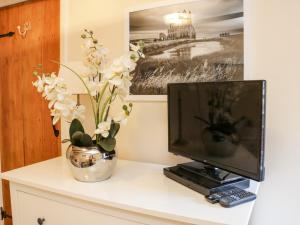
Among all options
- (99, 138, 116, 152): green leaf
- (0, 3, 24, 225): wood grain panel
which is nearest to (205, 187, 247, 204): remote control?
(99, 138, 116, 152): green leaf

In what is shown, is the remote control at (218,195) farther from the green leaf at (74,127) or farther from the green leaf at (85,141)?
the green leaf at (74,127)

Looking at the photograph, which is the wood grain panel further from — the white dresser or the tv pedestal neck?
the tv pedestal neck

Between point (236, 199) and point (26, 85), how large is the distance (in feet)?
5.72

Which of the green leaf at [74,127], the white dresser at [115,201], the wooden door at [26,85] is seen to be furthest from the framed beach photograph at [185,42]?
the wooden door at [26,85]

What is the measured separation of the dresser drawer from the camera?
1049mm

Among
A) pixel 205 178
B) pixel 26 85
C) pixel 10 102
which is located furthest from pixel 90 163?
pixel 10 102

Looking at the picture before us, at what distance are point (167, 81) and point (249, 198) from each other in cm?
75

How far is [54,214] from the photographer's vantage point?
1176mm

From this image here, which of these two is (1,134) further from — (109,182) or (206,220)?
(206,220)

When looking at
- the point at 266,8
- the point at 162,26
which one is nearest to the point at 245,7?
the point at 266,8

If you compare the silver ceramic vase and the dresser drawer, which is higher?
the silver ceramic vase

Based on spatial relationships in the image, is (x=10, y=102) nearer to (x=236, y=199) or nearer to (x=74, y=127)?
(x=74, y=127)

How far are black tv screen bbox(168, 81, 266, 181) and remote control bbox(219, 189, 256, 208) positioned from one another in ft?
0.23

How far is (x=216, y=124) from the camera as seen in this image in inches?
43.7
